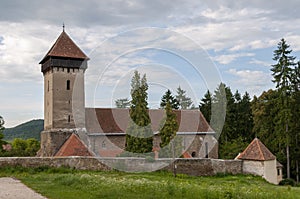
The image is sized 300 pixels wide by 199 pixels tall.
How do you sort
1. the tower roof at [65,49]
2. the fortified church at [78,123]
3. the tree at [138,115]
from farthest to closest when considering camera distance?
the tower roof at [65,49], the tree at [138,115], the fortified church at [78,123]

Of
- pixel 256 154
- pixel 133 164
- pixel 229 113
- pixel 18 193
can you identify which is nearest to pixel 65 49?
pixel 133 164

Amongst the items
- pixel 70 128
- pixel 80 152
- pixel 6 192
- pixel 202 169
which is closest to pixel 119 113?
pixel 70 128

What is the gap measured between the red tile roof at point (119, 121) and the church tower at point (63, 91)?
77.1 inches

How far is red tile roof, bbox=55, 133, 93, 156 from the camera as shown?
25.9m

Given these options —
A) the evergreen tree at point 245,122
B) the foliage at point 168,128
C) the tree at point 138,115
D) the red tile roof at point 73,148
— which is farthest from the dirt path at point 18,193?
the evergreen tree at point 245,122

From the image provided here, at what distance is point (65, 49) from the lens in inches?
1203

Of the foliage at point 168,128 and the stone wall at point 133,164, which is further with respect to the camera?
the foliage at point 168,128

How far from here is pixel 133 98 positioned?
95.0 ft

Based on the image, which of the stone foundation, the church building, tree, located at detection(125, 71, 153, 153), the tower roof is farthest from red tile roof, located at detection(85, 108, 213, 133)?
the tower roof

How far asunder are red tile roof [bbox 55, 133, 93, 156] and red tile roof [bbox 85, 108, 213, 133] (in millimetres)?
4233

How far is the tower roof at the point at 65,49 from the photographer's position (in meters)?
30.1

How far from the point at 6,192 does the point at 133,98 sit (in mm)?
17517

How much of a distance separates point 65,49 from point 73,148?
868cm

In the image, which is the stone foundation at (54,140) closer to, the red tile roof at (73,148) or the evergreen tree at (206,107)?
the red tile roof at (73,148)
